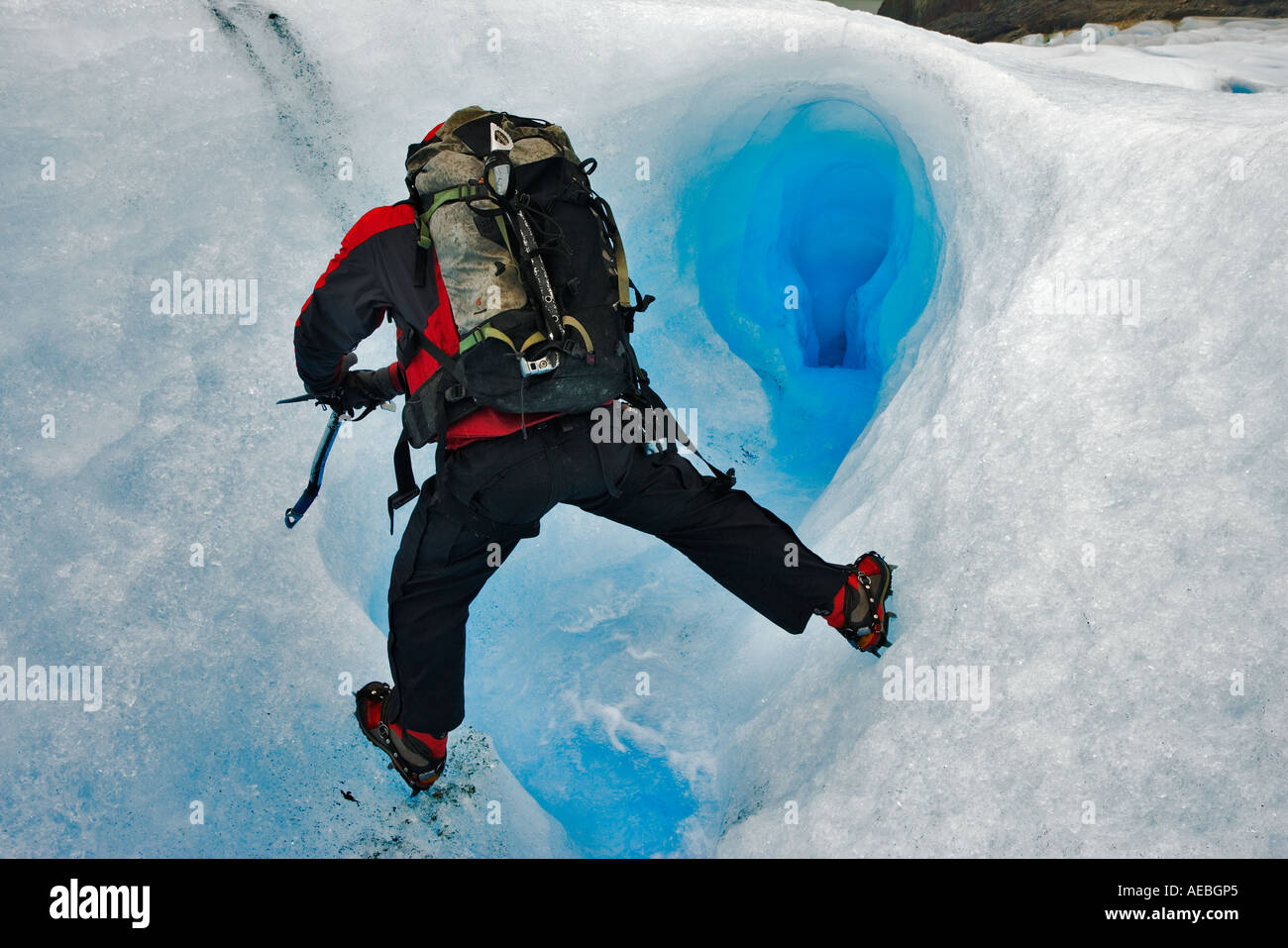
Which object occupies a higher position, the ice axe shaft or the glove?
the glove

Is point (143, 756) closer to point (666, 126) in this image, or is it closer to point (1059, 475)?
point (1059, 475)

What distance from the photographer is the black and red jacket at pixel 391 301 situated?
5.85 feet

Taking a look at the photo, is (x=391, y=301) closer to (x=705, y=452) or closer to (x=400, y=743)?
(x=400, y=743)

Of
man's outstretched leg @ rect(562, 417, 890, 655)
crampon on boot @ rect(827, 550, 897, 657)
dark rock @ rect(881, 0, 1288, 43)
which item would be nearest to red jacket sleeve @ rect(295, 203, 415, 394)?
man's outstretched leg @ rect(562, 417, 890, 655)

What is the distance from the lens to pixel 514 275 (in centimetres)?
171

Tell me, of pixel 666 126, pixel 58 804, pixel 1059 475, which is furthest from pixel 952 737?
pixel 666 126

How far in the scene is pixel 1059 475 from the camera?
1.92 meters

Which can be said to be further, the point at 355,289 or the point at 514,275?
the point at 355,289

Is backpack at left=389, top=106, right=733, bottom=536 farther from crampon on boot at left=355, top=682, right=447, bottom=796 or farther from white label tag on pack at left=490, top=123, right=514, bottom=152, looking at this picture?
crampon on boot at left=355, top=682, right=447, bottom=796

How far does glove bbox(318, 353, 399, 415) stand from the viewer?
6.97 feet

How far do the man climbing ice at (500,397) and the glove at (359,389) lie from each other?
0.12 ft

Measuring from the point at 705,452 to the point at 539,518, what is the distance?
1578mm

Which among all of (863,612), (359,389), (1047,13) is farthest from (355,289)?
(1047,13)

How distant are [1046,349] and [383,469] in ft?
6.82
